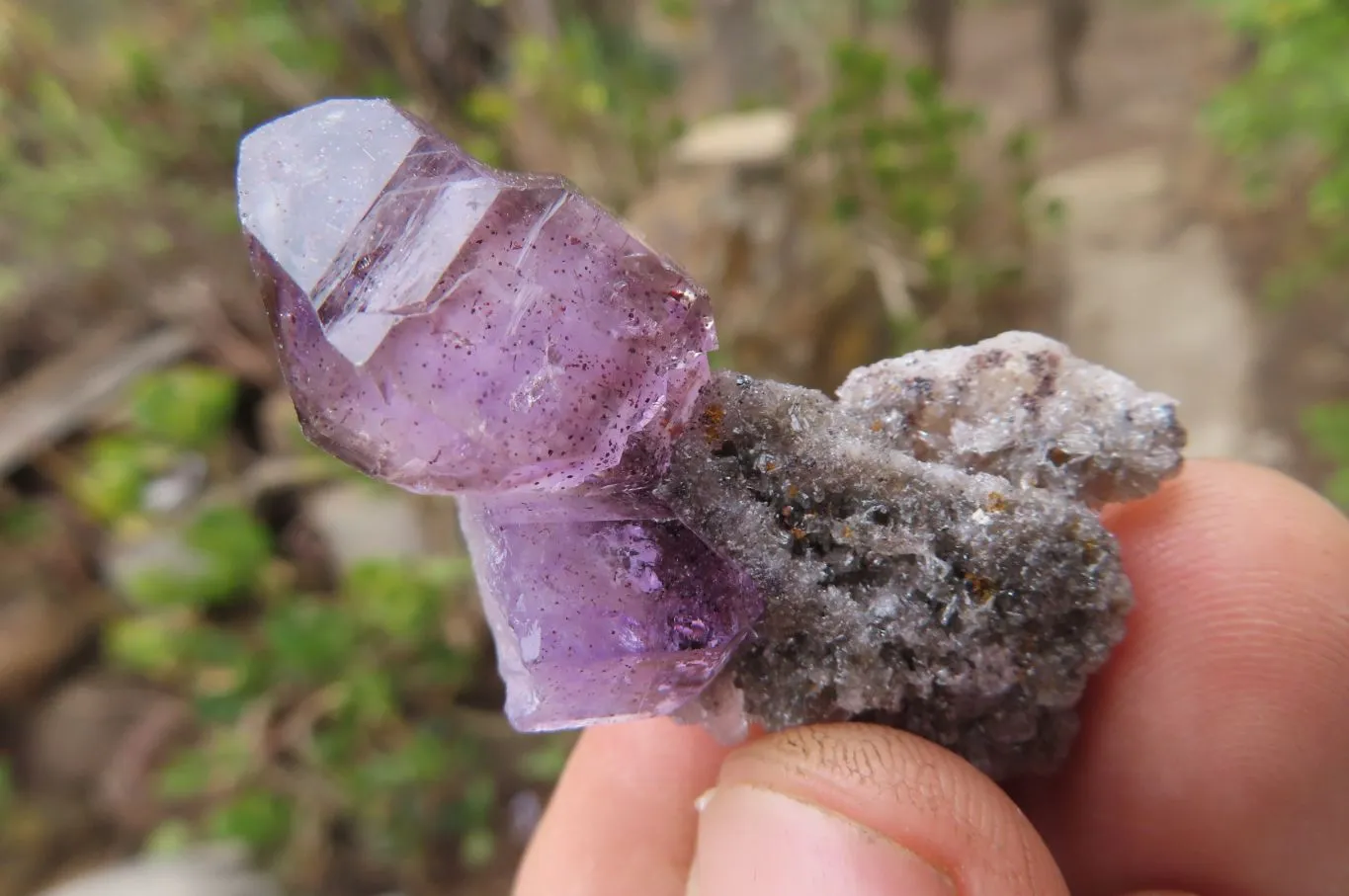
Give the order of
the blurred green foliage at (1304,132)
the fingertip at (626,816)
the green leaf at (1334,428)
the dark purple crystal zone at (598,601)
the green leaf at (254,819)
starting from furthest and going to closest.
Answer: the green leaf at (254,819)
the blurred green foliage at (1304,132)
the green leaf at (1334,428)
the fingertip at (626,816)
the dark purple crystal zone at (598,601)

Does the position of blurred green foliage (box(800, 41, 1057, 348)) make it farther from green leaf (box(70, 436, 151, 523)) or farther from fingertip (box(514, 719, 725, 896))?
green leaf (box(70, 436, 151, 523))

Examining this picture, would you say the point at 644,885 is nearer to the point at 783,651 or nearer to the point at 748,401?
the point at 783,651

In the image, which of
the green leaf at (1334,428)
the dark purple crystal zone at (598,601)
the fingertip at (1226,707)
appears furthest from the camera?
the green leaf at (1334,428)

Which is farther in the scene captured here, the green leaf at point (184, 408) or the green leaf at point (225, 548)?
the green leaf at point (184, 408)

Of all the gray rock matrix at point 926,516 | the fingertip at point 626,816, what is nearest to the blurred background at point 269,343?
the fingertip at point 626,816

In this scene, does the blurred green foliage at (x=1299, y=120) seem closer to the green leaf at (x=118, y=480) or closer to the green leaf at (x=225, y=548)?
the green leaf at (x=225, y=548)

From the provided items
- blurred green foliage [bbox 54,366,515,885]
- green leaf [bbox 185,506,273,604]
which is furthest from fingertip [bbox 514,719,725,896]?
green leaf [bbox 185,506,273,604]

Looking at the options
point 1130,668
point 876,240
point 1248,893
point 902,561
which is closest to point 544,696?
point 902,561
